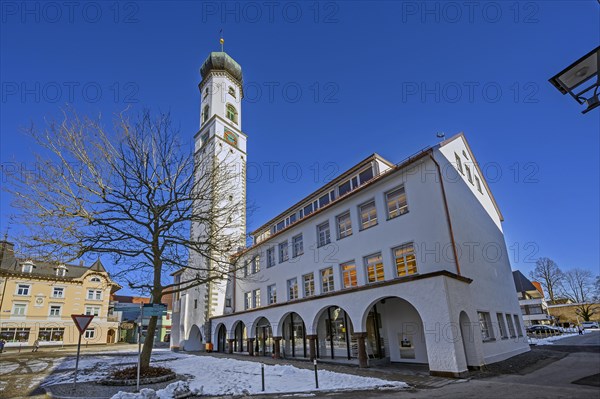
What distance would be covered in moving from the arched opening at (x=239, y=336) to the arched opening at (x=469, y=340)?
59.1 feet

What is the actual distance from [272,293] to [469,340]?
1435 cm

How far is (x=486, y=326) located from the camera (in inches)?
615

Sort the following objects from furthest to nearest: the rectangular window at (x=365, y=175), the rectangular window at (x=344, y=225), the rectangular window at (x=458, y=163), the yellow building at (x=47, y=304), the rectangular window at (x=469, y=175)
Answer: the yellow building at (x=47, y=304)
the rectangular window at (x=469, y=175)
the rectangular window at (x=365, y=175)
the rectangular window at (x=344, y=225)
the rectangular window at (x=458, y=163)

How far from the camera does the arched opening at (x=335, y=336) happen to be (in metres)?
17.9

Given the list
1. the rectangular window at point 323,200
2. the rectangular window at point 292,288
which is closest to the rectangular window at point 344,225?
the rectangular window at point 323,200

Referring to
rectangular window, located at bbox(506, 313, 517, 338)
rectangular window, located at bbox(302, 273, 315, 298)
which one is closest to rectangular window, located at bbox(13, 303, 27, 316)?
rectangular window, located at bbox(302, 273, 315, 298)

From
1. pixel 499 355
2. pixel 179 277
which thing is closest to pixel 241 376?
pixel 499 355

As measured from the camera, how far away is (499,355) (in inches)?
614

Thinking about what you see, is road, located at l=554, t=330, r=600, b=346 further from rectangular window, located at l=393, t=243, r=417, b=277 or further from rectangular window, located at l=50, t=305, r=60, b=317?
rectangular window, located at l=50, t=305, r=60, b=317

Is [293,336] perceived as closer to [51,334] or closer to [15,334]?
[51,334]

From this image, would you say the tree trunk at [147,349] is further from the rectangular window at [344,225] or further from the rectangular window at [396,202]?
the rectangular window at [396,202]

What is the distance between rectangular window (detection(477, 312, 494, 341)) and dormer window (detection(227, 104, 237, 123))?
3234 centimetres

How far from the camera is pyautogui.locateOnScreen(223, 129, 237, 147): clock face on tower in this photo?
36097 millimetres

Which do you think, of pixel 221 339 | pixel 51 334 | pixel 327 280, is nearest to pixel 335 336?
pixel 327 280
